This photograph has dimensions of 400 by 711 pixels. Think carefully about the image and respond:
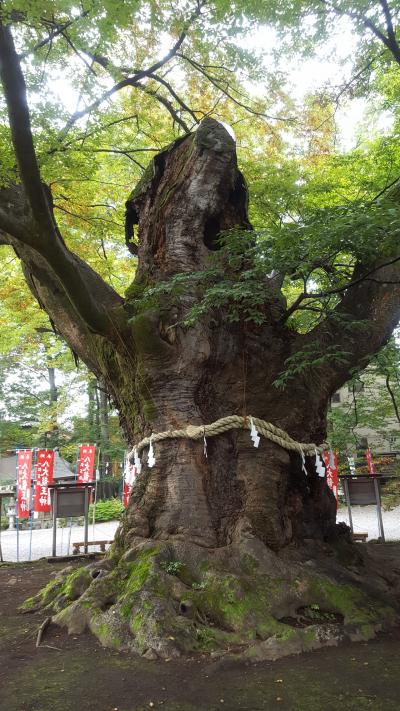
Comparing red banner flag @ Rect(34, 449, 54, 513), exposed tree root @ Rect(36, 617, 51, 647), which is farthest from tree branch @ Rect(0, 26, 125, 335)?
red banner flag @ Rect(34, 449, 54, 513)

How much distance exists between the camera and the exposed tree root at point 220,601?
3.30m

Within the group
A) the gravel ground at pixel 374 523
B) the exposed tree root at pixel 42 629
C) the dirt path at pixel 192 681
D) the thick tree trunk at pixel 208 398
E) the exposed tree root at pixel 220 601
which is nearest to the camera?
the dirt path at pixel 192 681

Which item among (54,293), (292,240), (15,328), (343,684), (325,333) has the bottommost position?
(343,684)

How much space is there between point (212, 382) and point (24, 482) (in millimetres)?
8202

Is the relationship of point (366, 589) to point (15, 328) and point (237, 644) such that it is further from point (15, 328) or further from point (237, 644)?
point (15, 328)

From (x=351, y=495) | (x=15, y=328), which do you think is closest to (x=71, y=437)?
(x=15, y=328)

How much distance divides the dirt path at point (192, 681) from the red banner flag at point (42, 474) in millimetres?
7545

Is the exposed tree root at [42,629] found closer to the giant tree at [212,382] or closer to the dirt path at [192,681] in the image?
the dirt path at [192,681]

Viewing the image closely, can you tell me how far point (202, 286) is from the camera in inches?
194

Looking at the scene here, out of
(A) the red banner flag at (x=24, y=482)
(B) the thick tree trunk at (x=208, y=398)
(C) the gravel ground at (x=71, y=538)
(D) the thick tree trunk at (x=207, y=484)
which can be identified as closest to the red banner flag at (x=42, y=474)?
(A) the red banner flag at (x=24, y=482)

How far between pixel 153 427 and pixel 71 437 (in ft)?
58.1

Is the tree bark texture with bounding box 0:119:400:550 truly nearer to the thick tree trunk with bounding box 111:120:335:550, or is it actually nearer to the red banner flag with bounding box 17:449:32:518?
the thick tree trunk with bounding box 111:120:335:550

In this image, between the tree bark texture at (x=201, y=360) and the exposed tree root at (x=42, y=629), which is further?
the tree bark texture at (x=201, y=360)

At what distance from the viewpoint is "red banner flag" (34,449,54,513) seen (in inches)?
425
